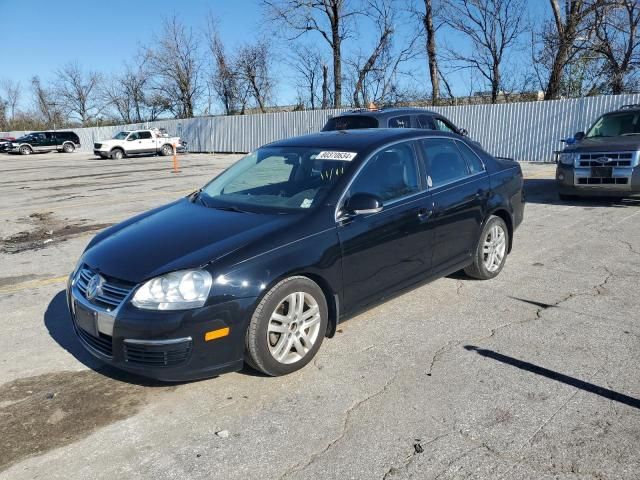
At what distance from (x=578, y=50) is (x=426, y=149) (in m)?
24.8

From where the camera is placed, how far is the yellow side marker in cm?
316

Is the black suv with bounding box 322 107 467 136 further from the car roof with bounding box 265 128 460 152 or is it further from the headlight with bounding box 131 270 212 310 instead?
the headlight with bounding box 131 270 212 310

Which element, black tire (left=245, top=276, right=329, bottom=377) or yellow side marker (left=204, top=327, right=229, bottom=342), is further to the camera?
black tire (left=245, top=276, right=329, bottom=377)

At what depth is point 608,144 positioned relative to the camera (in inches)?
358

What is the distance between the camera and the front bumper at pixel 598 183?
28.8 feet

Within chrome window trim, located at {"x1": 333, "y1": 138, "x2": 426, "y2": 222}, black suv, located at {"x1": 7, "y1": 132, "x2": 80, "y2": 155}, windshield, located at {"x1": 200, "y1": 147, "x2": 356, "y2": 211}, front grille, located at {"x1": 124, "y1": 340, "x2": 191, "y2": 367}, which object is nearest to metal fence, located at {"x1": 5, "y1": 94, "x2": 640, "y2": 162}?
chrome window trim, located at {"x1": 333, "y1": 138, "x2": 426, "y2": 222}

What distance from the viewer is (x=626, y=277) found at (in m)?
5.46

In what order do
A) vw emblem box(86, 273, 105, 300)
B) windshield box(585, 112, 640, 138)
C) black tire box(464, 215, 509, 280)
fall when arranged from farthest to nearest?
windshield box(585, 112, 640, 138), black tire box(464, 215, 509, 280), vw emblem box(86, 273, 105, 300)

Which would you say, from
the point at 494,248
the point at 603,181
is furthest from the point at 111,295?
the point at 603,181

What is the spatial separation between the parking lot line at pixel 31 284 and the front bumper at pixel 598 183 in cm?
851

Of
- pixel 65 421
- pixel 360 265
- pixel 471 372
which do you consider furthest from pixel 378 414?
pixel 65 421

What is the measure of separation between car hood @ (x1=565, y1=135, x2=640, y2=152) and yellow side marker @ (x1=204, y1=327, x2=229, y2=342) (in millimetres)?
8256

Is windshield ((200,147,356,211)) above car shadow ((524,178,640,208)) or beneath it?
above

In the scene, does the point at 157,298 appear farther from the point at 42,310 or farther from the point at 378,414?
the point at 42,310
